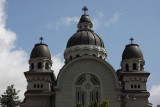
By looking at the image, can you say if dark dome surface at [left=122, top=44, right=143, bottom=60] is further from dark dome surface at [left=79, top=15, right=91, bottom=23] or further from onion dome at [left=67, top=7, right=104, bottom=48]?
dark dome surface at [left=79, top=15, right=91, bottom=23]

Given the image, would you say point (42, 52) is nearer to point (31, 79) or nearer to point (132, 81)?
point (31, 79)

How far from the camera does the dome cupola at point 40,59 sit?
60.6m

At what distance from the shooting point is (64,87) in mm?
56562

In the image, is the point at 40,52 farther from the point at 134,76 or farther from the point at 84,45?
the point at 134,76

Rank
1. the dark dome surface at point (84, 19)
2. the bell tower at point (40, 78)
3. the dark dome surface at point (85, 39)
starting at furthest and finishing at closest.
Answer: the dark dome surface at point (84, 19) → the dark dome surface at point (85, 39) → the bell tower at point (40, 78)

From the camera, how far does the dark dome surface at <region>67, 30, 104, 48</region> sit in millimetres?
65062

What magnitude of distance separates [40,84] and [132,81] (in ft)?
44.8

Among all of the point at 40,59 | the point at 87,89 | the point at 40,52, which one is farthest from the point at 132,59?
the point at 40,52

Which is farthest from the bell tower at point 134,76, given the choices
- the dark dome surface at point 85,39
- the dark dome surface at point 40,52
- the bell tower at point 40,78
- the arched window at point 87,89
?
the dark dome surface at point 40,52

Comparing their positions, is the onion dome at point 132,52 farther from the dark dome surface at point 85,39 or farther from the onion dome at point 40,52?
the onion dome at point 40,52

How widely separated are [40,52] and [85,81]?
9035 mm

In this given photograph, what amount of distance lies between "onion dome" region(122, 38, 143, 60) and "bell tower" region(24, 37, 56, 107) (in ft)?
38.1

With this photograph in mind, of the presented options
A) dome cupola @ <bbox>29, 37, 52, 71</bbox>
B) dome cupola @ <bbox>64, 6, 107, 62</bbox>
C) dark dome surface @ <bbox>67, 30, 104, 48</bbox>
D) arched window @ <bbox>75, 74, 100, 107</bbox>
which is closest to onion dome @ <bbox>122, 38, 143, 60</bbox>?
dome cupola @ <bbox>64, 6, 107, 62</bbox>

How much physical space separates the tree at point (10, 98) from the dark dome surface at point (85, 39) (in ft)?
42.6
